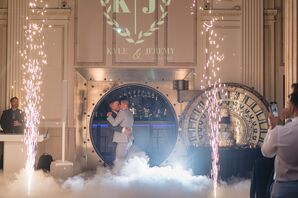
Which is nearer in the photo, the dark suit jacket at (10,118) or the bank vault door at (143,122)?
the dark suit jacket at (10,118)

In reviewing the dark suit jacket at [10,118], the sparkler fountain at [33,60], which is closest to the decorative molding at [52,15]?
the sparkler fountain at [33,60]

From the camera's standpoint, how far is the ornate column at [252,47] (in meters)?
8.40

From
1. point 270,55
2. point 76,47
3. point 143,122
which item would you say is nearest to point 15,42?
point 76,47

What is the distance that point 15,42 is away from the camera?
841cm

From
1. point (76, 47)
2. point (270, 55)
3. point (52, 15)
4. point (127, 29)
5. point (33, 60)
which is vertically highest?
point (52, 15)

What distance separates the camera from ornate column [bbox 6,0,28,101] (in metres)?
8.38

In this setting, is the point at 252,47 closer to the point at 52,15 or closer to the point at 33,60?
the point at 52,15

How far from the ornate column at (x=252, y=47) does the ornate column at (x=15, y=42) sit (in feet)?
12.7

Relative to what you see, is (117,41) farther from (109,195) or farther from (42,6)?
(109,195)

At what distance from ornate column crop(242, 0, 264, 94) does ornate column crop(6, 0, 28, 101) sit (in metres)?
3.88

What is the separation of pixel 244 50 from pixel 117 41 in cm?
223

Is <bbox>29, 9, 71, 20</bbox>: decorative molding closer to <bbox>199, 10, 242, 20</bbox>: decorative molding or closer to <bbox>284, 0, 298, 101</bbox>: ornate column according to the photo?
<bbox>199, 10, 242, 20</bbox>: decorative molding

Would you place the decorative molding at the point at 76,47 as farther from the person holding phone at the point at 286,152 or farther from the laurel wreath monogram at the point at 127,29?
the person holding phone at the point at 286,152

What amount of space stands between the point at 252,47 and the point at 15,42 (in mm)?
4156
